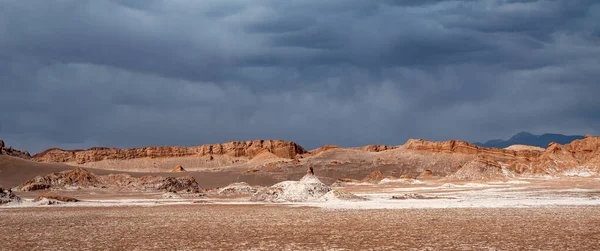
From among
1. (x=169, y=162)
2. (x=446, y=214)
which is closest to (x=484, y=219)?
(x=446, y=214)

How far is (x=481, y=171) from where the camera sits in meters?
79.7

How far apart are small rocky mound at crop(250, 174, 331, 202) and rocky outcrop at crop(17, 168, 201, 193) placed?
23.6 metres

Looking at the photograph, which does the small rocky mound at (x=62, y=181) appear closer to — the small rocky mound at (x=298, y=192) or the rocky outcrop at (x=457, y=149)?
the small rocky mound at (x=298, y=192)

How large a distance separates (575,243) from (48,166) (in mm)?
101148

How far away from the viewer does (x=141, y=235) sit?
18.8m

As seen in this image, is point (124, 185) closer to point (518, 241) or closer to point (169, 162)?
point (518, 241)

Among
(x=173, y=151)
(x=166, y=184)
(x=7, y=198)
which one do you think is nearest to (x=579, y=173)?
(x=166, y=184)

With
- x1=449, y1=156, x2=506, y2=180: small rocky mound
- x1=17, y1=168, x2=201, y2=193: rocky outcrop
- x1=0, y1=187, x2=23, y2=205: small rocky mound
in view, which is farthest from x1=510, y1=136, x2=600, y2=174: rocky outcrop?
x1=0, y1=187, x2=23, y2=205: small rocky mound

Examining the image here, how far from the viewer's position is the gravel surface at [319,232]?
51.4 ft

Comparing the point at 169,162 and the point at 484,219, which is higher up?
the point at 169,162

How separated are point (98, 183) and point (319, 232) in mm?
59921

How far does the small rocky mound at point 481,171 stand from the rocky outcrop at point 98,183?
3893 cm

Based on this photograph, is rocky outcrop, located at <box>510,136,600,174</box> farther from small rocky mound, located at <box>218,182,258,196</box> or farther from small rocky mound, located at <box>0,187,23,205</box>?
Result: small rocky mound, located at <box>0,187,23,205</box>

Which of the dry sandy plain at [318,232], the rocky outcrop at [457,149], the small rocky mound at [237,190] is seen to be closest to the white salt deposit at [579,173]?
the rocky outcrop at [457,149]
